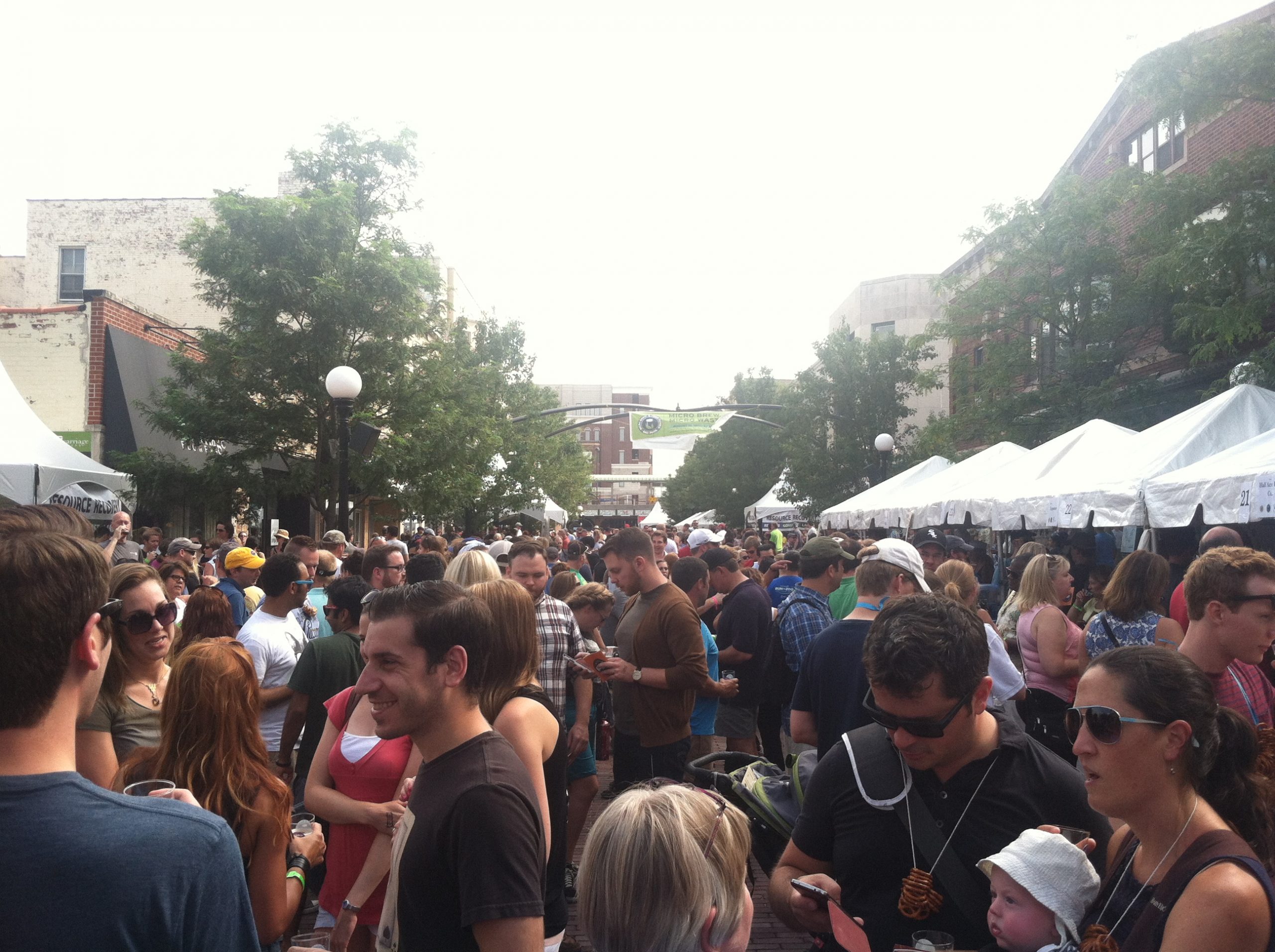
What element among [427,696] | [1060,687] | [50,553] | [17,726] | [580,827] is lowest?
[580,827]

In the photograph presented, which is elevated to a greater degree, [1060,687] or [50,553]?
[50,553]

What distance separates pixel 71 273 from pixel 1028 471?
2744 centimetres

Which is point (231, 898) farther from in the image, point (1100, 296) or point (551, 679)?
point (1100, 296)

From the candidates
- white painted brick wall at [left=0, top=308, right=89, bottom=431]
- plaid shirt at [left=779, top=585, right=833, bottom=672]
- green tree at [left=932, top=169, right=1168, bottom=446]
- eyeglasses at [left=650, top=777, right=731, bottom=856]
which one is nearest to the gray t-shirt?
plaid shirt at [left=779, top=585, right=833, bottom=672]

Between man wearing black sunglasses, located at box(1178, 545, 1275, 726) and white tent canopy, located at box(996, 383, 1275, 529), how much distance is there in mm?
6751

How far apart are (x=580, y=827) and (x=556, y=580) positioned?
9.07 feet

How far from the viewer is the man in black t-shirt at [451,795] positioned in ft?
7.30

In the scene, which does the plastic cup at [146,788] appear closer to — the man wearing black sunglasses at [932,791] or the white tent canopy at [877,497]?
the man wearing black sunglasses at [932,791]

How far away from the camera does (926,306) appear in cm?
5653

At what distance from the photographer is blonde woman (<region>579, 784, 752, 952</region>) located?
2117 mm

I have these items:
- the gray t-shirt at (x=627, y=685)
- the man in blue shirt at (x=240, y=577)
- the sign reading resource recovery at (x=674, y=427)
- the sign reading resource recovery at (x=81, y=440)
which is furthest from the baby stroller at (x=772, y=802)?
the sign reading resource recovery at (x=674, y=427)

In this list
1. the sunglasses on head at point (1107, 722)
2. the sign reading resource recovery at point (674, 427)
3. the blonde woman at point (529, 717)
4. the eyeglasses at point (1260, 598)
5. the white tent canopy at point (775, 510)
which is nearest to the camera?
the sunglasses on head at point (1107, 722)

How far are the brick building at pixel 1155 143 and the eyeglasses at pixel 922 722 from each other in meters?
15.5

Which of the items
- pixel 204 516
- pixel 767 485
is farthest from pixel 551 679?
pixel 767 485
